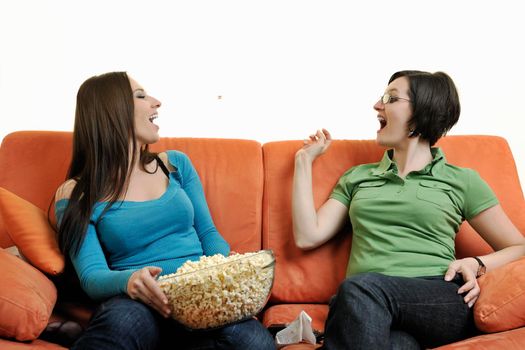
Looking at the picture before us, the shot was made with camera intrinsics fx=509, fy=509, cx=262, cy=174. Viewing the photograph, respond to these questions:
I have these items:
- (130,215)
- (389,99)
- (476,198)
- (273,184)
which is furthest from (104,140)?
(476,198)

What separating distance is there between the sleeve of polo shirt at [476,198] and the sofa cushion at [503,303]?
30cm

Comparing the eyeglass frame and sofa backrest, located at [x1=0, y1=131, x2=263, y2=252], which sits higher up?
the eyeglass frame

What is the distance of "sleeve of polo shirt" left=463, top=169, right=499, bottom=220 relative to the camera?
1615 mm

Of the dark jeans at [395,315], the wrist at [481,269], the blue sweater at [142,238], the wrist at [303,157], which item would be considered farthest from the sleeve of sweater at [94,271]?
the wrist at [481,269]

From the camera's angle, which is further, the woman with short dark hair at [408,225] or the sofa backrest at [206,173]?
the sofa backrest at [206,173]

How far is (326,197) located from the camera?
1863 millimetres

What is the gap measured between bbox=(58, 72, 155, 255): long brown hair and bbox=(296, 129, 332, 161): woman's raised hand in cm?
58

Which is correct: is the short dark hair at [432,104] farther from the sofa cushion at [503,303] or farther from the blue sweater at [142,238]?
the blue sweater at [142,238]

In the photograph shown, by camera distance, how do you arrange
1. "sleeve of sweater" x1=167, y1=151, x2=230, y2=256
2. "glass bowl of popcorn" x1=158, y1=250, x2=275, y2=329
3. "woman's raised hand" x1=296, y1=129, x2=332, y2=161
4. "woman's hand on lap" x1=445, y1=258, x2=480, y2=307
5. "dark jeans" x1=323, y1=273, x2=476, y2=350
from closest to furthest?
"glass bowl of popcorn" x1=158, y1=250, x2=275, y2=329 → "dark jeans" x1=323, y1=273, x2=476, y2=350 → "woman's hand on lap" x1=445, y1=258, x2=480, y2=307 → "sleeve of sweater" x1=167, y1=151, x2=230, y2=256 → "woman's raised hand" x1=296, y1=129, x2=332, y2=161

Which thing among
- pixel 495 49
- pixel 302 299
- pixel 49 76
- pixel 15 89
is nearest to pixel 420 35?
pixel 495 49

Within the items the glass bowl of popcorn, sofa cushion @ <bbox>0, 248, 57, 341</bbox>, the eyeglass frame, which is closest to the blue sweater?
sofa cushion @ <bbox>0, 248, 57, 341</bbox>

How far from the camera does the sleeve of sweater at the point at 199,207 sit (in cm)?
161

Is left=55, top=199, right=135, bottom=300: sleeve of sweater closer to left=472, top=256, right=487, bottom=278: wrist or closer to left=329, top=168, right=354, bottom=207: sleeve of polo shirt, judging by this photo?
left=329, top=168, right=354, bottom=207: sleeve of polo shirt

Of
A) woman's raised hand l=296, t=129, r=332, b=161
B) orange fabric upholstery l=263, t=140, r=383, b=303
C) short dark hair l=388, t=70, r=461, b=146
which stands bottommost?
orange fabric upholstery l=263, t=140, r=383, b=303
